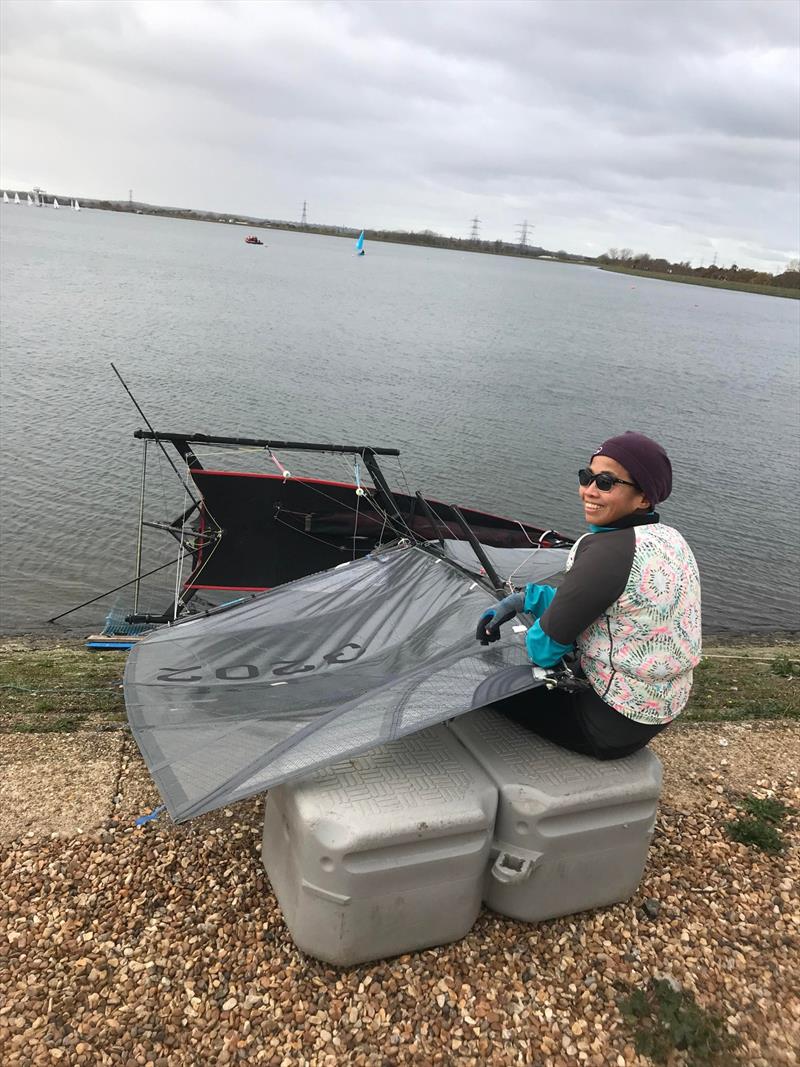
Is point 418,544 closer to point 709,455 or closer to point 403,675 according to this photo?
point 403,675

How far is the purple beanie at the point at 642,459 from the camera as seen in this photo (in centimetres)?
376

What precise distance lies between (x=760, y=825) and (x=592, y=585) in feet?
9.40

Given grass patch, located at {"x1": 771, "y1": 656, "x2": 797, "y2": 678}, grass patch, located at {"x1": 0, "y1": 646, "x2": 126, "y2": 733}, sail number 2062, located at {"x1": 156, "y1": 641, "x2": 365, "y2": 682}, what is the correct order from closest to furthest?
sail number 2062, located at {"x1": 156, "y1": 641, "x2": 365, "y2": 682}
grass patch, located at {"x1": 0, "y1": 646, "x2": 126, "y2": 733}
grass patch, located at {"x1": 771, "y1": 656, "x2": 797, "y2": 678}

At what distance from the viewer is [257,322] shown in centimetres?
4919

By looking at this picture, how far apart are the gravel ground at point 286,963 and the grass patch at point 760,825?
3.5 inches

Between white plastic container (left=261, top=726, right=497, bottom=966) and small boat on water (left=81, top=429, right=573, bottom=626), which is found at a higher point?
white plastic container (left=261, top=726, right=497, bottom=966)

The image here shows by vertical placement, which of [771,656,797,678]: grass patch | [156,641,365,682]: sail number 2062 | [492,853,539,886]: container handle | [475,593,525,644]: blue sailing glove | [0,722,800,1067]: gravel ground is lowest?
[771,656,797,678]: grass patch

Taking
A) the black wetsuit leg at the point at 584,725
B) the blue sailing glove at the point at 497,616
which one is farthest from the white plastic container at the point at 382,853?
the blue sailing glove at the point at 497,616

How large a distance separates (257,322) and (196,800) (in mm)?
48802

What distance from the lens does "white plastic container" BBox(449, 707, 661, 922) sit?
3836 millimetres

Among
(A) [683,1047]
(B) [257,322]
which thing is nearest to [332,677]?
(A) [683,1047]

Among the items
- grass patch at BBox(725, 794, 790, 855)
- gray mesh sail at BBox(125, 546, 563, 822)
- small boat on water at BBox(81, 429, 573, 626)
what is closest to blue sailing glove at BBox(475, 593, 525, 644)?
gray mesh sail at BBox(125, 546, 563, 822)

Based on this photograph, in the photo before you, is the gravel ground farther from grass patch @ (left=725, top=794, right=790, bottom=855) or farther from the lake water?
the lake water

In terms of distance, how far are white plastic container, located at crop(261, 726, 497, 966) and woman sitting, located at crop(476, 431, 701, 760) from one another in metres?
0.76
